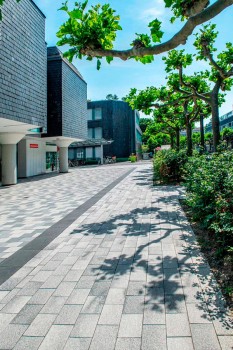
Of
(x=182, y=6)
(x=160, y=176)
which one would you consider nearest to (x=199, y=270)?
(x=182, y=6)

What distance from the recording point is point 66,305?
2.94 meters

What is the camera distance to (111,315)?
8.93ft

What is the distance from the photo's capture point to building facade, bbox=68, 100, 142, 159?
155 ft

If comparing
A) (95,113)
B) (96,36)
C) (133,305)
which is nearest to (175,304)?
(133,305)

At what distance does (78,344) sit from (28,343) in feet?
1.50

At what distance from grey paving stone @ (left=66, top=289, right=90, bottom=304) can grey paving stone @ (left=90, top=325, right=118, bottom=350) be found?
54 cm

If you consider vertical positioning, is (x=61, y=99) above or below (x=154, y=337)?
above

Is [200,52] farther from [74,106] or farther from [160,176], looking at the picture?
[74,106]

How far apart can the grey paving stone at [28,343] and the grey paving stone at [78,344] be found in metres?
0.27

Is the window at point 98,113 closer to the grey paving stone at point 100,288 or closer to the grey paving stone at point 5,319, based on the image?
the grey paving stone at point 100,288

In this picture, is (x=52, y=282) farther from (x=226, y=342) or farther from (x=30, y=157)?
(x=30, y=157)

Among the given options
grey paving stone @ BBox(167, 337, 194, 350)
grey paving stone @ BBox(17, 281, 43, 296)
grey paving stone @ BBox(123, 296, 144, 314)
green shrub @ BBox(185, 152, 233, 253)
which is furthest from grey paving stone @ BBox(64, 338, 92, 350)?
green shrub @ BBox(185, 152, 233, 253)

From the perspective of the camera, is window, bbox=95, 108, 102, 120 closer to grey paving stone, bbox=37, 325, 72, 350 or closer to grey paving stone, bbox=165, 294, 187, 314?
grey paving stone, bbox=165, 294, 187, 314

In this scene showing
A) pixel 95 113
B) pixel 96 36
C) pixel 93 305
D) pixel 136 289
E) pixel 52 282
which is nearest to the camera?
pixel 93 305
